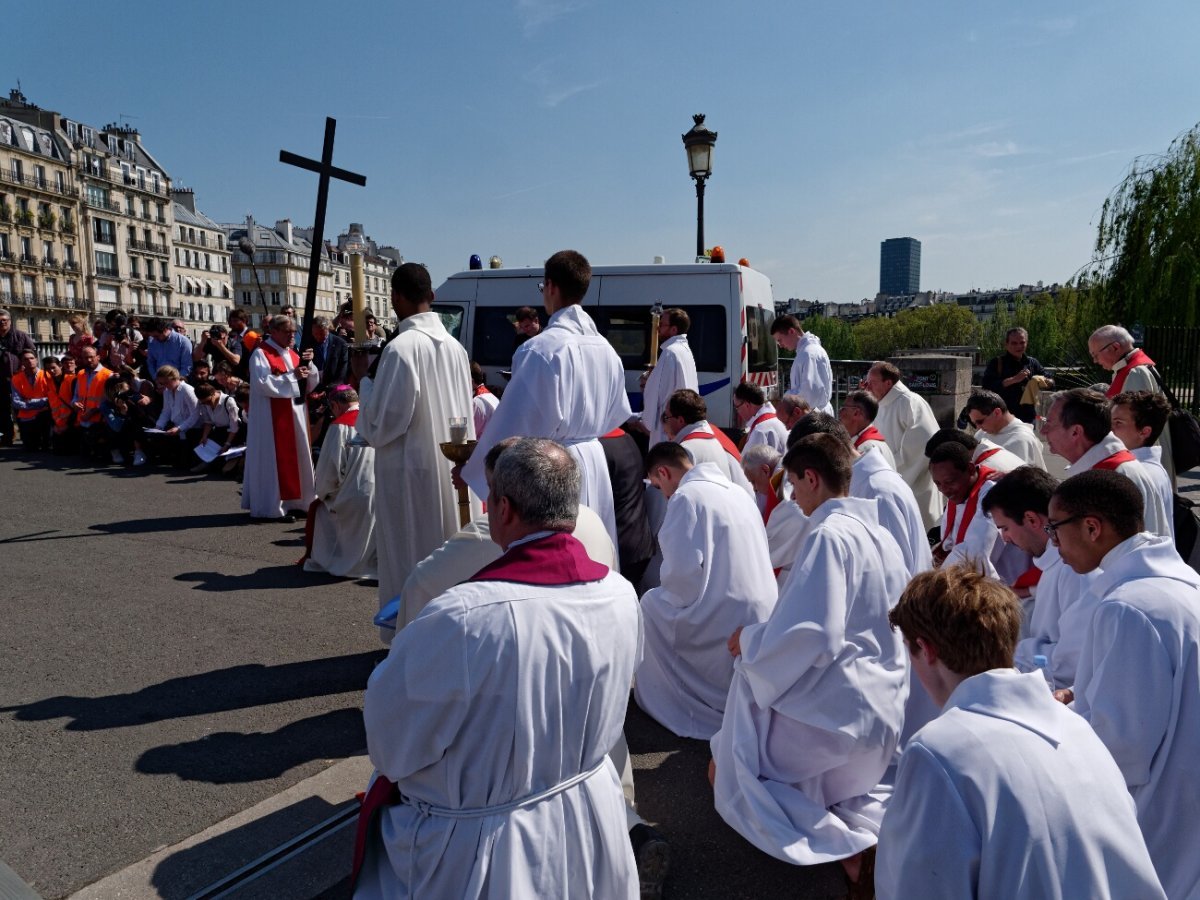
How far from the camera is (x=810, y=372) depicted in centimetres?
984

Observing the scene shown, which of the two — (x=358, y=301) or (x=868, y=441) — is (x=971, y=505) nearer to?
(x=868, y=441)

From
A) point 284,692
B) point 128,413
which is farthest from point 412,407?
point 128,413

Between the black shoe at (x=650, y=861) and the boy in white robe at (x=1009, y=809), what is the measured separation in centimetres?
134

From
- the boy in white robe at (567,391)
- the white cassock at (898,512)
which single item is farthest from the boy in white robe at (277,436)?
the white cassock at (898,512)

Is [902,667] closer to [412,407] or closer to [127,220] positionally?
[412,407]

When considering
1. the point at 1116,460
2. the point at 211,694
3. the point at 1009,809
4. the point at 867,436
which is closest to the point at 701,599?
the point at 867,436

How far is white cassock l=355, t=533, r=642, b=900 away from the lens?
1.99m

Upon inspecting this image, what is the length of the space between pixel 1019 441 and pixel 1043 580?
2.63 metres

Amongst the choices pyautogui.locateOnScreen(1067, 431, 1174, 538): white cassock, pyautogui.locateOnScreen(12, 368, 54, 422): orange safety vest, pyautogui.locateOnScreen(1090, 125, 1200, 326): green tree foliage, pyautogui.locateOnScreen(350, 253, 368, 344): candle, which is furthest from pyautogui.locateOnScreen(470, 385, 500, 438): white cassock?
pyautogui.locateOnScreen(1090, 125, 1200, 326): green tree foliage

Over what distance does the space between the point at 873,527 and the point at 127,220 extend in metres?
91.9

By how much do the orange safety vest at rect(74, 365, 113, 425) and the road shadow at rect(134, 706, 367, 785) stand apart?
34.6 feet

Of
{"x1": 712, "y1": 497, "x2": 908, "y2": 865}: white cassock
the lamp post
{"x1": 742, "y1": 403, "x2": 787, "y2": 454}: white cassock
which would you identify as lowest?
{"x1": 712, "y1": 497, "x2": 908, "y2": 865}: white cassock

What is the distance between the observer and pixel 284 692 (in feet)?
15.2

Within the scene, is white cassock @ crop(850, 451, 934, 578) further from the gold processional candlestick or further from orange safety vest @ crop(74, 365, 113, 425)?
orange safety vest @ crop(74, 365, 113, 425)
